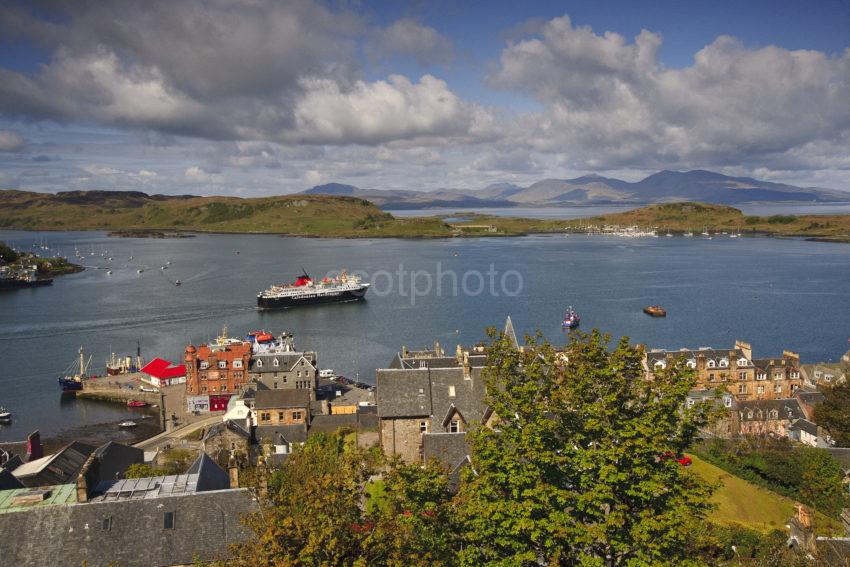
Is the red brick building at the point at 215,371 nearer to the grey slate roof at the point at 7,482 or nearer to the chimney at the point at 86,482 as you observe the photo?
the grey slate roof at the point at 7,482

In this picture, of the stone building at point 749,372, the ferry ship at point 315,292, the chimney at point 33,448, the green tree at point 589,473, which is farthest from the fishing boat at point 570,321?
the green tree at point 589,473

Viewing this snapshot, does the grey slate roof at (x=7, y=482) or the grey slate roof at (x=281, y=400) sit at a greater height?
the grey slate roof at (x=7, y=482)

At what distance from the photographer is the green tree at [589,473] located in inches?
576

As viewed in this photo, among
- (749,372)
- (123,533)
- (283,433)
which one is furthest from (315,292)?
(123,533)

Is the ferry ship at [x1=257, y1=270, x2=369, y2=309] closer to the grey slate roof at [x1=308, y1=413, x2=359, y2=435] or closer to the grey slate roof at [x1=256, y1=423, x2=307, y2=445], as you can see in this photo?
the grey slate roof at [x1=308, y1=413, x2=359, y2=435]

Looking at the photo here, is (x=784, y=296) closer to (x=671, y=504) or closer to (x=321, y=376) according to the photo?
(x=321, y=376)

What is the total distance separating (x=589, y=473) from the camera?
51.4 feet

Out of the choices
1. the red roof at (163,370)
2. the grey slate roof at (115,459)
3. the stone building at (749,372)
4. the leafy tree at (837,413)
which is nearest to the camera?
the grey slate roof at (115,459)

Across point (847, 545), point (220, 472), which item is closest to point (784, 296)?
point (847, 545)

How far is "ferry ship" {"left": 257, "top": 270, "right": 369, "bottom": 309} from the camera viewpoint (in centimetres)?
11962

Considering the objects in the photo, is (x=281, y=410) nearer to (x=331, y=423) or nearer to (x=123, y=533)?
(x=331, y=423)

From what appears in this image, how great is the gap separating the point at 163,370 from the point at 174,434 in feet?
59.9

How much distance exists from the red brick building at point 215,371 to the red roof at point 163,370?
8.99 m

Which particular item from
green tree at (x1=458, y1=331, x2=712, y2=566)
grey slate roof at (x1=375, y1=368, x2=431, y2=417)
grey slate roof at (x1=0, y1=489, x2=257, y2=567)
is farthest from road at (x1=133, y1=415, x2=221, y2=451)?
green tree at (x1=458, y1=331, x2=712, y2=566)
